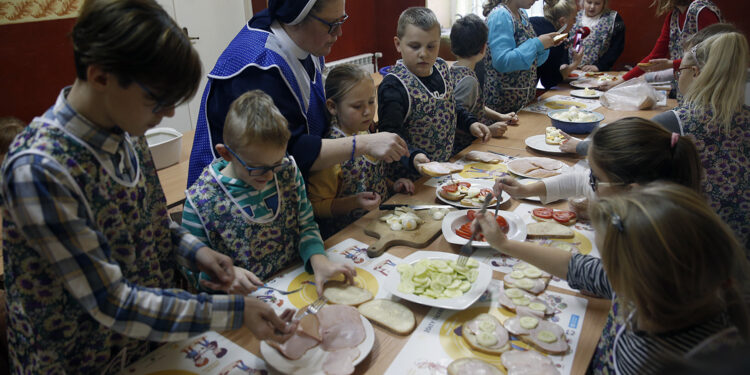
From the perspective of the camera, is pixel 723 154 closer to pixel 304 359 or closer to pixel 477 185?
pixel 477 185

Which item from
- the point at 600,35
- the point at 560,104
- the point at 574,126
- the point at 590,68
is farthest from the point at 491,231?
the point at 600,35

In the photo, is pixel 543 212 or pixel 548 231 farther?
pixel 543 212

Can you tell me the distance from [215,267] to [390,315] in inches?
19.9

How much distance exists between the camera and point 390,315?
50.5 inches

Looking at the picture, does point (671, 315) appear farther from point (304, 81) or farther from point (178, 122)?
point (178, 122)

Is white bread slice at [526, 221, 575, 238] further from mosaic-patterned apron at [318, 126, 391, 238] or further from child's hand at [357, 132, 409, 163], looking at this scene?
mosaic-patterned apron at [318, 126, 391, 238]

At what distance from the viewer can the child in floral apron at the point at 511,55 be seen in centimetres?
332

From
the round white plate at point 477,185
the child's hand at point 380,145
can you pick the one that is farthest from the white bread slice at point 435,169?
the child's hand at point 380,145

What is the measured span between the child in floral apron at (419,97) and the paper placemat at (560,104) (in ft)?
3.36

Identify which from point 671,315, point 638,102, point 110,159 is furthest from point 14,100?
point 638,102

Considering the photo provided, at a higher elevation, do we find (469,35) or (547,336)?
(469,35)

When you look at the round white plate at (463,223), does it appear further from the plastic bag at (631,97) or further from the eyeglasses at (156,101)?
the plastic bag at (631,97)

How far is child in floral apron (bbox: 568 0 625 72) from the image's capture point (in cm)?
493

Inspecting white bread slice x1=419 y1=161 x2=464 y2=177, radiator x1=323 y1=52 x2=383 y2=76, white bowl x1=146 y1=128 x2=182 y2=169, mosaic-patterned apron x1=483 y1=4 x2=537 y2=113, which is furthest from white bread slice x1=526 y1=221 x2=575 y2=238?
radiator x1=323 y1=52 x2=383 y2=76
